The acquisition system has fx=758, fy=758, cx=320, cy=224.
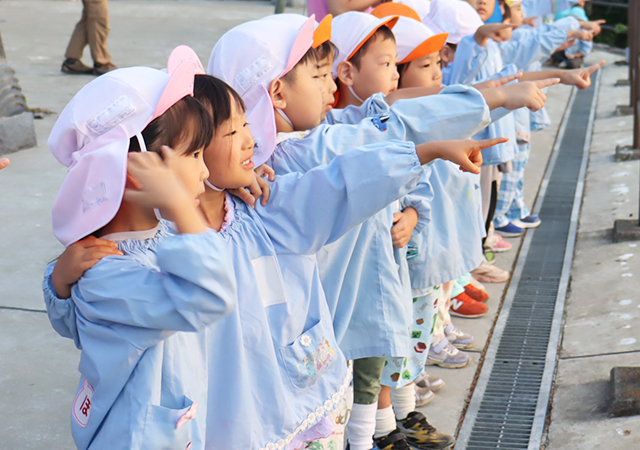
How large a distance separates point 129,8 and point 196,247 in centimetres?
1279

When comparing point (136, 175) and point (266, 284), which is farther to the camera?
point (266, 284)

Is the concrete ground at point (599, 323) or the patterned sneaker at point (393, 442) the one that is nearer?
the patterned sneaker at point (393, 442)

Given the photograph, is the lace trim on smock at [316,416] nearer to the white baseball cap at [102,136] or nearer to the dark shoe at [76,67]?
the white baseball cap at [102,136]

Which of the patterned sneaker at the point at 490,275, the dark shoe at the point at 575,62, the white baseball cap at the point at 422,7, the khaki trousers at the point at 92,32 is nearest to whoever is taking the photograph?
the white baseball cap at the point at 422,7

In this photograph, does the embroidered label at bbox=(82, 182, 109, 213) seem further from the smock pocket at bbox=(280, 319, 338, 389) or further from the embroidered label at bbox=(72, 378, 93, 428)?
the smock pocket at bbox=(280, 319, 338, 389)

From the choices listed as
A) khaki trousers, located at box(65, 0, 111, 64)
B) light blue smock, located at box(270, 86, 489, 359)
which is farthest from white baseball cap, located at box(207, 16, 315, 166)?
khaki trousers, located at box(65, 0, 111, 64)

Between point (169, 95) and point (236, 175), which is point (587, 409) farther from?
point (169, 95)

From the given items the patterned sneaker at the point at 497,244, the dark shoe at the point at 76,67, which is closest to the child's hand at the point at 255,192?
the patterned sneaker at the point at 497,244

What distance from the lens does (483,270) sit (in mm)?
4488

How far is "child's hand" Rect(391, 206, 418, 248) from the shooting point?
2.43 metres

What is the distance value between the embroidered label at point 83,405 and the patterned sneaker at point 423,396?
171cm

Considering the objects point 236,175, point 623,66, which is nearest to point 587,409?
point 236,175

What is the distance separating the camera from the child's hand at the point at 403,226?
243 centimetres

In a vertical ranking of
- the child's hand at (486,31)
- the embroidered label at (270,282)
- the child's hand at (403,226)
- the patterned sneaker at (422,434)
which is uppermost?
the child's hand at (486,31)
